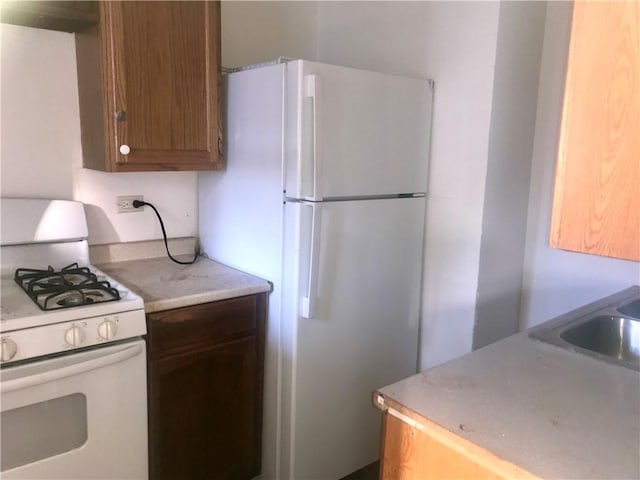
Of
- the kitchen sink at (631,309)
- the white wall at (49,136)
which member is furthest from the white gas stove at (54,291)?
the kitchen sink at (631,309)

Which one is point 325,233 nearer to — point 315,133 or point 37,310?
point 315,133

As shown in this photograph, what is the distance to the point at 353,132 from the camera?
1.99 m

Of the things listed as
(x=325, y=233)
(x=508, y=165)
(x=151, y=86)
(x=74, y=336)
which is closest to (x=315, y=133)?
(x=325, y=233)

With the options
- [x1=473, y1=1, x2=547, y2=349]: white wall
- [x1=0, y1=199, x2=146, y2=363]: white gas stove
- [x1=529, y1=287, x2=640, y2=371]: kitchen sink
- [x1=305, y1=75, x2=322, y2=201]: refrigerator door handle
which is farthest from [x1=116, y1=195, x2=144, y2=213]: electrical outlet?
[x1=529, y1=287, x2=640, y2=371]: kitchen sink

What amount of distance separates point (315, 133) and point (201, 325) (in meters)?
0.78

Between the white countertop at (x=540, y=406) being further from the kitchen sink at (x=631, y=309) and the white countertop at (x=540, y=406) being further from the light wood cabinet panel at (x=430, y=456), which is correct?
the kitchen sink at (x=631, y=309)

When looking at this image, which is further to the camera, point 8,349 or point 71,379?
point 71,379

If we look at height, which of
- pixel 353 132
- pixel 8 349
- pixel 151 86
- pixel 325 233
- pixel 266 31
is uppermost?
pixel 266 31

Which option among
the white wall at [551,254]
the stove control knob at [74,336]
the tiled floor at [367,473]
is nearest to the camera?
the stove control knob at [74,336]

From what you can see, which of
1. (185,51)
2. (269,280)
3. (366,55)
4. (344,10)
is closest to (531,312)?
(269,280)

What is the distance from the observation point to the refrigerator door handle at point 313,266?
190cm

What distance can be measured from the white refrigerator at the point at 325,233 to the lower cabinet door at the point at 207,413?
0.08m

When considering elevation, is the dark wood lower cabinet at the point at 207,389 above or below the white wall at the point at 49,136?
below

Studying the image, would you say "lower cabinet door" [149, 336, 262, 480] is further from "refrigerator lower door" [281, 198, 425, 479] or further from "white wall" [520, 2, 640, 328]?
"white wall" [520, 2, 640, 328]
